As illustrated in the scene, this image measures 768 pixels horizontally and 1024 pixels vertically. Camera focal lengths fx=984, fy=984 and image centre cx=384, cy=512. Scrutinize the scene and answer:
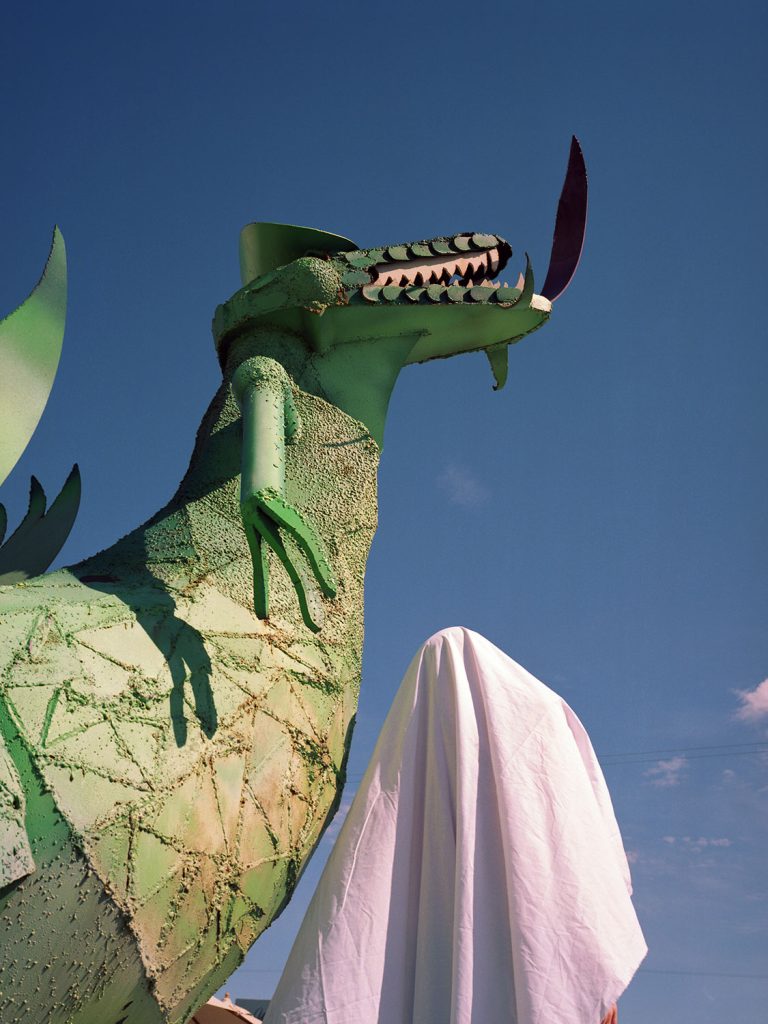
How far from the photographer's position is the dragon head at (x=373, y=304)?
2.68m

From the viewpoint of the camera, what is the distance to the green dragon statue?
1699 mm

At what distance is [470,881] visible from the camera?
194cm

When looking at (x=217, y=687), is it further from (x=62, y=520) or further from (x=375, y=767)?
(x=62, y=520)

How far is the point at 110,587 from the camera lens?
211cm

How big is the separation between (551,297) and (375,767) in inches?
62.0

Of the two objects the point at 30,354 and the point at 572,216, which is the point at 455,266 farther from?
the point at 30,354

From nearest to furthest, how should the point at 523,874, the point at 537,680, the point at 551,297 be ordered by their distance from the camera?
the point at 523,874 → the point at 537,680 → the point at 551,297

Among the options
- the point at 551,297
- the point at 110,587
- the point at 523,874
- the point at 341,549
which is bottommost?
the point at 523,874

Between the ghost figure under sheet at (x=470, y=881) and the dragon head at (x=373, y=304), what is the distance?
89 cm

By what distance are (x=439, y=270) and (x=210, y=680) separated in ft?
Result: 4.81

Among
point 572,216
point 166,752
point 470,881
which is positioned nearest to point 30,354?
point 166,752

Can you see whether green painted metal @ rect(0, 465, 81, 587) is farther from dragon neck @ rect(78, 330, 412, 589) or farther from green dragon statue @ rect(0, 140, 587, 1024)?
dragon neck @ rect(78, 330, 412, 589)

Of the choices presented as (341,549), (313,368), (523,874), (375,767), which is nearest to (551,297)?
(313,368)

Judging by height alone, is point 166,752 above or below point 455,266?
below
